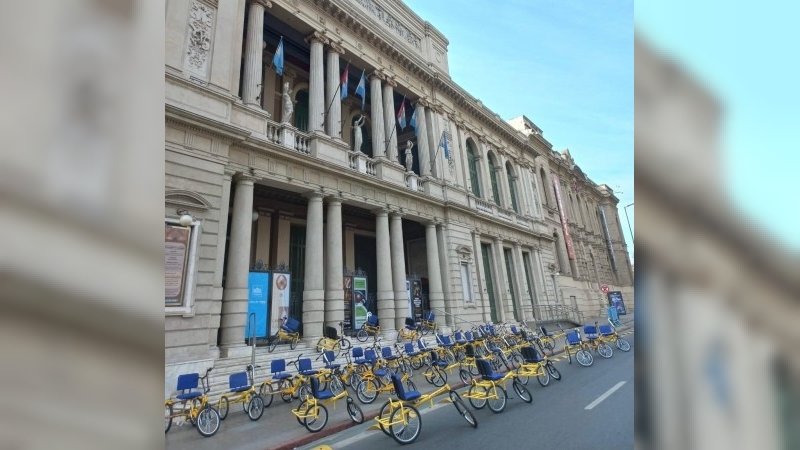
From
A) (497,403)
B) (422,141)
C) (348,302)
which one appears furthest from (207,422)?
(422,141)

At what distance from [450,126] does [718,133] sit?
2581 centimetres

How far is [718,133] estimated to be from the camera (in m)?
0.61

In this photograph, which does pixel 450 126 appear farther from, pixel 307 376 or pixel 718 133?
pixel 718 133

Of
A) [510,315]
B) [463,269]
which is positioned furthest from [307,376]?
[510,315]

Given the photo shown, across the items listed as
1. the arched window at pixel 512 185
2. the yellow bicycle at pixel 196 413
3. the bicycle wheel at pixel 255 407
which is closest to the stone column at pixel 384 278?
the bicycle wheel at pixel 255 407

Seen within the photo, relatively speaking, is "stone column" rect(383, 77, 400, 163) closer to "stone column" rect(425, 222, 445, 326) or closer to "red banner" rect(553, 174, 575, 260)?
"stone column" rect(425, 222, 445, 326)

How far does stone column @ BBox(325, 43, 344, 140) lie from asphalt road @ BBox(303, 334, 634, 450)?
12.3 m

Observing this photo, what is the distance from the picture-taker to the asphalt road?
622cm

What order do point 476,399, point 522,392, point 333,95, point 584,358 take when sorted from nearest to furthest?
point 476,399
point 522,392
point 584,358
point 333,95

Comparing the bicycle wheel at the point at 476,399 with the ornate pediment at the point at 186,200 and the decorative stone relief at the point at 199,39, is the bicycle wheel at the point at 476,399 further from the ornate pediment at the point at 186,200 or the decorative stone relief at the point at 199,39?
the decorative stone relief at the point at 199,39

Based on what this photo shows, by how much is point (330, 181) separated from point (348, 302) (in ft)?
16.5

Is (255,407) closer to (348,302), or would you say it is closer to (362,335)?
(362,335)

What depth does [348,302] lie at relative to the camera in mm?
15898

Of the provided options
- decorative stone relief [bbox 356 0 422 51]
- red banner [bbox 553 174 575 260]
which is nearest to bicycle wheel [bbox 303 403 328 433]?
decorative stone relief [bbox 356 0 422 51]
